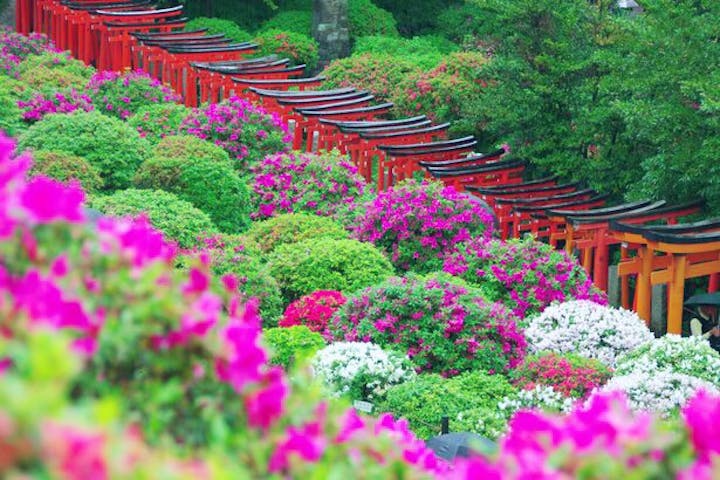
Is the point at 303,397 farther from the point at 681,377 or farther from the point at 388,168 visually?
the point at 388,168

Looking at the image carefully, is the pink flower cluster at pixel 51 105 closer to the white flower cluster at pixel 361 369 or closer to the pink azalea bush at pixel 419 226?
the pink azalea bush at pixel 419 226

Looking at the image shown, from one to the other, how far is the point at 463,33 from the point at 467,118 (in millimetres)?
9943

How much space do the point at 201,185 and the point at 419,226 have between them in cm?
270

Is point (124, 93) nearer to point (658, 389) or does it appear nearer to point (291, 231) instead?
point (291, 231)

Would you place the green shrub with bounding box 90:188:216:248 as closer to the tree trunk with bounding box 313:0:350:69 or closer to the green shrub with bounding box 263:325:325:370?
the green shrub with bounding box 263:325:325:370

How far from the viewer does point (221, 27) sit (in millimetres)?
33406

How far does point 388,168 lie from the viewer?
73.8 ft

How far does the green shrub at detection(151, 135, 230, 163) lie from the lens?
17562 millimetres

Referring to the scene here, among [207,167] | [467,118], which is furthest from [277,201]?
[467,118]

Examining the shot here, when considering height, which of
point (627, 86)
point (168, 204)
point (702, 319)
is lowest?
point (702, 319)

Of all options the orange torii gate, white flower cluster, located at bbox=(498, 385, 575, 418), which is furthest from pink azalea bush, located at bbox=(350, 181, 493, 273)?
white flower cluster, located at bbox=(498, 385, 575, 418)

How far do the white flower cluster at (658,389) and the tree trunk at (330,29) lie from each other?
22419 mm

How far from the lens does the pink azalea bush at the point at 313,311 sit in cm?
1328

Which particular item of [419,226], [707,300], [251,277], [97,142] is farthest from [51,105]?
[707,300]
